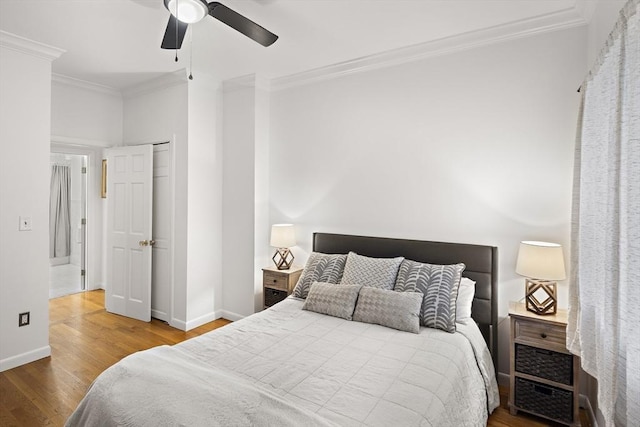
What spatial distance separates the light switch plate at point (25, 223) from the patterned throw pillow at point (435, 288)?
128 inches

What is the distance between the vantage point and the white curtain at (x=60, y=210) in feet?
22.3

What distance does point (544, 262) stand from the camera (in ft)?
7.42

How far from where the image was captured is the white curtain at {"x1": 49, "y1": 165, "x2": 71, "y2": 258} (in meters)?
6.79

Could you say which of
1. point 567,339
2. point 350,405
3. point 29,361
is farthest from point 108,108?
point 567,339

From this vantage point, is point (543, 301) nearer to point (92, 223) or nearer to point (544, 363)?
point (544, 363)

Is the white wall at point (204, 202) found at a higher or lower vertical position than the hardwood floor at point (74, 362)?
higher

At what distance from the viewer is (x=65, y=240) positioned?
691cm

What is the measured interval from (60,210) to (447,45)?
7632 millimetres

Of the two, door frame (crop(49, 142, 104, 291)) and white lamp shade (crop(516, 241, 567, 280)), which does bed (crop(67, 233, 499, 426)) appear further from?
door frame (crop(49, 142, 104, 291))

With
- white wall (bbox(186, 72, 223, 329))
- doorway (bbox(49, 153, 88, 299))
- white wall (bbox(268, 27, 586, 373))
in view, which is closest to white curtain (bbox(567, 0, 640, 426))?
white wall (bbox(268, 27, 586, 373))

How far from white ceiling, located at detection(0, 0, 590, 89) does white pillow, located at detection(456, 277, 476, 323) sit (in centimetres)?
202

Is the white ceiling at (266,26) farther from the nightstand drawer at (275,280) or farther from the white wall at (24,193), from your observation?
the nightstand drawer at (275,280)

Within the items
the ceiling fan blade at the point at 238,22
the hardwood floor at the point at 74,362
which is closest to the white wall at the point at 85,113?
the hardwood floor at the point at 74,362

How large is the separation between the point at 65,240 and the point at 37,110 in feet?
16.0
